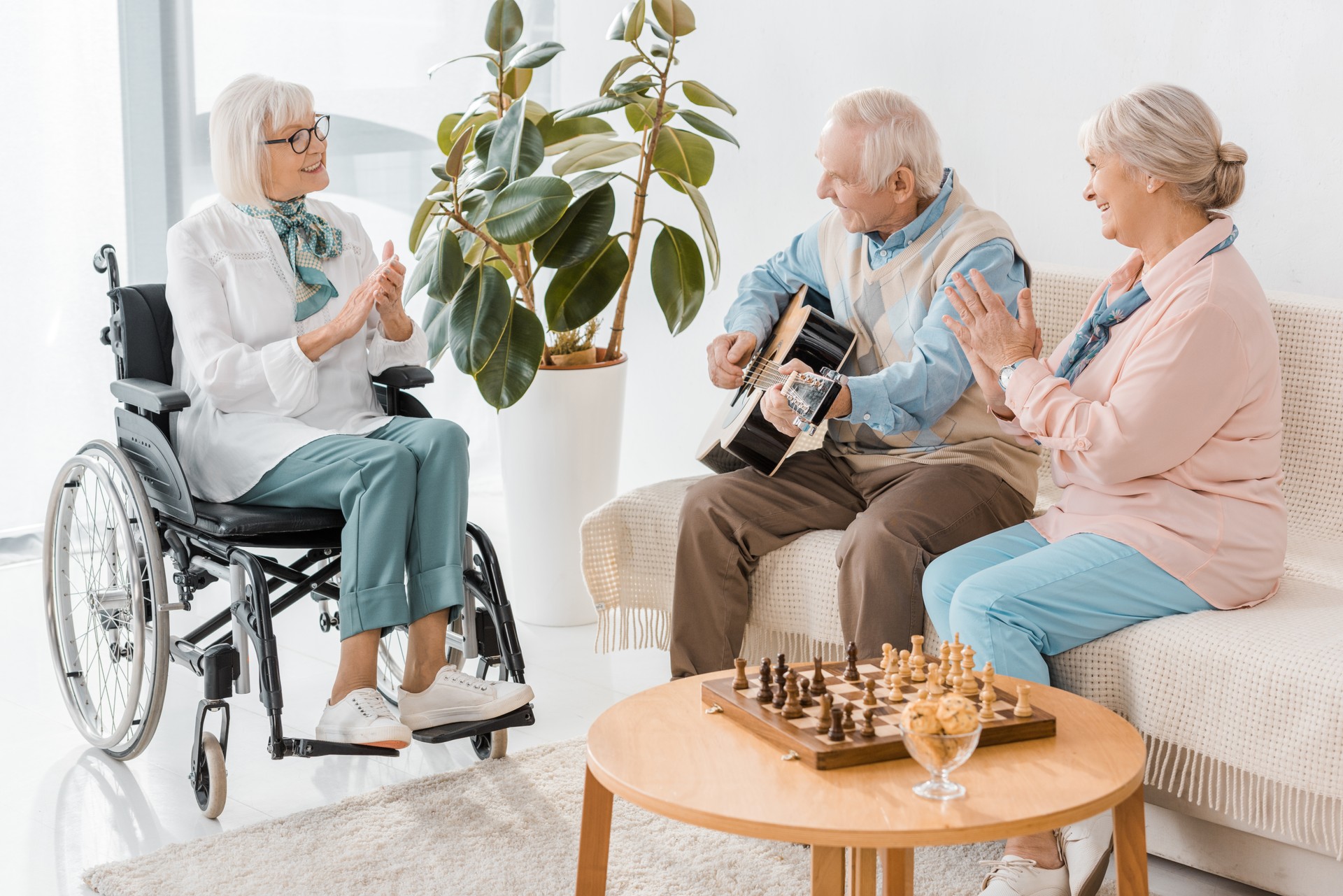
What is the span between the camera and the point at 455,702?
2371 millimetres

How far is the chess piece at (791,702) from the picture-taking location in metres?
1.58

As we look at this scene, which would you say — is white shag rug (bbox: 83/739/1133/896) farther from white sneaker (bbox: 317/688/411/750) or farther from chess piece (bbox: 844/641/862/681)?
chess piece (bbox: 844/641/862/681)

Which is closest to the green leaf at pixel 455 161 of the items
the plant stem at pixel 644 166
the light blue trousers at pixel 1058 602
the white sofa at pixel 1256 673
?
the plant stem at pixel 644 166

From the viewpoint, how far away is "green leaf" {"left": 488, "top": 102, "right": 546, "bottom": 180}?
9.15 feet

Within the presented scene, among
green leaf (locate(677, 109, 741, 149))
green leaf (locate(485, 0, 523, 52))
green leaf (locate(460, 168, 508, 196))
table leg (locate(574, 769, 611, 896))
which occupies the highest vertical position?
green leaf (locate(485, 0, 523, 52))

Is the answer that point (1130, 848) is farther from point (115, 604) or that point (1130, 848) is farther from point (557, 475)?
point (557, 475)

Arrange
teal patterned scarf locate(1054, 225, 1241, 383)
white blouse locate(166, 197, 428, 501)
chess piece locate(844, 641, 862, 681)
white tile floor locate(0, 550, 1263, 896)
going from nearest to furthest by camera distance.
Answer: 1. chess piece locate(844, 641, 862, 681)
2. teal patterned scarf locate(1054, 225, 1241, 383)
3. white tile floor locate(0, 550, 1263, 896)
4. white blouse locate(166, 197, 428, 501)

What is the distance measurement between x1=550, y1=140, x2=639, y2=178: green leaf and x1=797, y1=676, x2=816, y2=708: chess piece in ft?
5.97

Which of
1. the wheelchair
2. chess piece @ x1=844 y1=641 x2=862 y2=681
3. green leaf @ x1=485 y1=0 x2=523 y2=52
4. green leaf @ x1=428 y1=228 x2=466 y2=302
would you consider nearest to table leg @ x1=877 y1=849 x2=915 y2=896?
chess piece @ x1=844 y1=641 x2=862 y2=681

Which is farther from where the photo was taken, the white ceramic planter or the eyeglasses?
the white ceramic planter

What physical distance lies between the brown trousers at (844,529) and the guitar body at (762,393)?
52 millimetres

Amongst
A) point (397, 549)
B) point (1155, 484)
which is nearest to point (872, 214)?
point (1155, 484)

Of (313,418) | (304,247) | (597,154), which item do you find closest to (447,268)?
(304,247)

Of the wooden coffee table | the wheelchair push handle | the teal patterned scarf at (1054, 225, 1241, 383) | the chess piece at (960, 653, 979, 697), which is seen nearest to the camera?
the wooden coffee table
